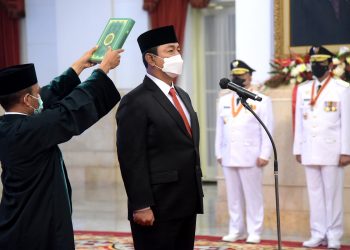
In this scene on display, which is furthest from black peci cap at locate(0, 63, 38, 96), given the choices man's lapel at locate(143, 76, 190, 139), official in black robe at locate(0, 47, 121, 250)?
man's lapel at locate(143, 76, 190, 139)

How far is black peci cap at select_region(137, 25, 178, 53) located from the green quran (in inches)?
18.2

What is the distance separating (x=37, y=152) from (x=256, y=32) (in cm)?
452

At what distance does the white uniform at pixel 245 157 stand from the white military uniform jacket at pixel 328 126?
1.28 ft

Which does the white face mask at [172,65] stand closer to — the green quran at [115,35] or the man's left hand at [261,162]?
the green quran at [115,35]

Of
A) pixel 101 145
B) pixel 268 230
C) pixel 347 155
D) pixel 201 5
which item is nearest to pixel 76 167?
pixel 101 145

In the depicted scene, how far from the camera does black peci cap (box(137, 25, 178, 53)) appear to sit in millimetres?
3585

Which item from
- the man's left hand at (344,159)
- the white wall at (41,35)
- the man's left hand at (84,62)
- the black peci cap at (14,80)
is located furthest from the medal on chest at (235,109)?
the white wall at (41,35)

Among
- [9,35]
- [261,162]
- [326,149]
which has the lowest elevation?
[261,162]

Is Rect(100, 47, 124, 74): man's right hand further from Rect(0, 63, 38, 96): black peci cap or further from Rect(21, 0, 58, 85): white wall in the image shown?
Rect(21, 0, 58, 85): white wall

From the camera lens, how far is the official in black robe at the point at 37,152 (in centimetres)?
299

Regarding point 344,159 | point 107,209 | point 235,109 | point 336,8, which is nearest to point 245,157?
point 235,109

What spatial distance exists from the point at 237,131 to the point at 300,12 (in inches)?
68.4

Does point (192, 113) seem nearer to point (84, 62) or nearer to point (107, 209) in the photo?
point (84, 62)

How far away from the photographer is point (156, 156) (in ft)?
11.3
